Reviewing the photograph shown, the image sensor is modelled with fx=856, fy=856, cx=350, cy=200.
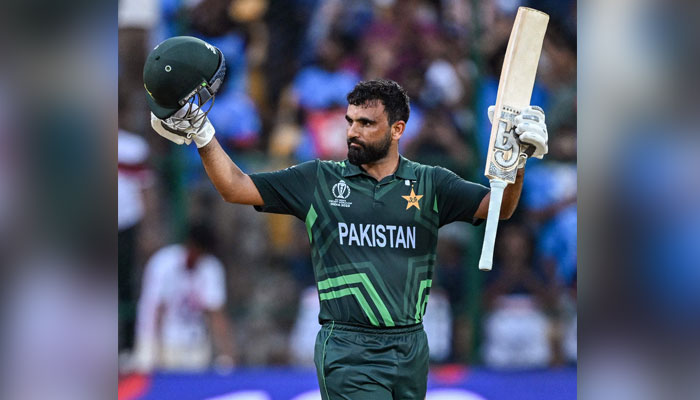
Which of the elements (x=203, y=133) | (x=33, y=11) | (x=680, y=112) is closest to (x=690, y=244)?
(x=680, y=112)

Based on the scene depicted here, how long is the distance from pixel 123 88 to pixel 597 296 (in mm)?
3543

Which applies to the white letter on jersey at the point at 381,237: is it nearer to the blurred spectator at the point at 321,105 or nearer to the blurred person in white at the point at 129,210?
the blurred spectator at the point at 321,105

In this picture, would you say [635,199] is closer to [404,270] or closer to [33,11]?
[404,270]

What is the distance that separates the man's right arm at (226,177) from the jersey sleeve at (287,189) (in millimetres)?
38

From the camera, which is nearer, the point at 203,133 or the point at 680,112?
the point at 680,112

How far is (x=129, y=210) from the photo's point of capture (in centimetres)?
559

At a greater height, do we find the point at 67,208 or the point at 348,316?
the point at 67,208

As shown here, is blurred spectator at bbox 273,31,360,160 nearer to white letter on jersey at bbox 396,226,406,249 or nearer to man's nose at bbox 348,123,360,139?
man's nose at bbox 348,123,360,139

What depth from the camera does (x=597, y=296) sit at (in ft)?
10.5

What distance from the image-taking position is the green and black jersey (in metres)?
3.74

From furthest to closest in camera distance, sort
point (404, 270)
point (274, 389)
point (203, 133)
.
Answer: point (274, 389) → point (404, 270) → point (203, 133)

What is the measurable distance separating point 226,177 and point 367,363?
1002mm

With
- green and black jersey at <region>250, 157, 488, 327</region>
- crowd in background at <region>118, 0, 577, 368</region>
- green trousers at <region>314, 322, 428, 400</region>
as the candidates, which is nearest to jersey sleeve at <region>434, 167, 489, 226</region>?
green and black jersey at <region>250, 157, 488, 327</region>

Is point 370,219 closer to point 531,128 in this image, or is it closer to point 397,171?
point 397,171
